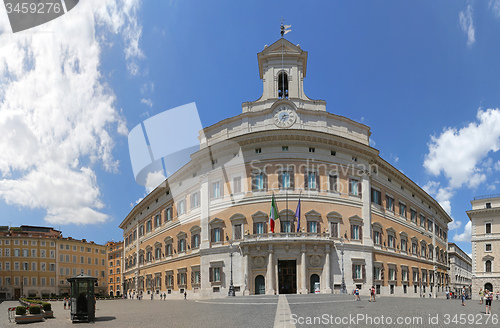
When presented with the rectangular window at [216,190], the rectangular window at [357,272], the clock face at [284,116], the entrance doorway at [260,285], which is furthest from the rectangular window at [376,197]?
the rectangular window at [216,190]

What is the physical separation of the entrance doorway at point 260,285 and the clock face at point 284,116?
50.3ft

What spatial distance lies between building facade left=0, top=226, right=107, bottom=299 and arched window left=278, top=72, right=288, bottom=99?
67.6m

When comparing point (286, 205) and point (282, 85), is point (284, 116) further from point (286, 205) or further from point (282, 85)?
point (286, 205)

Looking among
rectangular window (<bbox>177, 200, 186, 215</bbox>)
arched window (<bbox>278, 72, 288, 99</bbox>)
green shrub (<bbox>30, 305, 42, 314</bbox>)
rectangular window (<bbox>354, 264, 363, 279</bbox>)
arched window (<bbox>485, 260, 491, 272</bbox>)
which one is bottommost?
arched window (<bbox>485, 260, 491, 272</bbox>)

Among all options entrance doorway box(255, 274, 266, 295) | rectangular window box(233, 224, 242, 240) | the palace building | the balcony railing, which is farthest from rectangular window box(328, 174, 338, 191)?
entrance doorway box(255, 274, 266, 295)

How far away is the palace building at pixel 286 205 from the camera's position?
42.4 meters

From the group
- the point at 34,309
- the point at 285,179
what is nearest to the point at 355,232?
the point at 285,179

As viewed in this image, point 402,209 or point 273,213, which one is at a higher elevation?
point 402,209

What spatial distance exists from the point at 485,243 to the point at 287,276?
149 feet

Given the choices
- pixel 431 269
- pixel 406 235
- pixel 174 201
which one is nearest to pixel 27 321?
pixel 174 201

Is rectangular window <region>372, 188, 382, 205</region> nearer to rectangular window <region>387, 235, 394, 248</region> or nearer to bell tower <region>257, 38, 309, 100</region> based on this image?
rectangular window <region>387, 235, 394, 248</region>

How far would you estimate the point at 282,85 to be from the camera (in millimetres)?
51125

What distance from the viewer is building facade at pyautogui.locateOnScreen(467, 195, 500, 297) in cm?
7056

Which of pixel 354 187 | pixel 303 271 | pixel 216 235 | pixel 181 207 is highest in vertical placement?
pixel 354 187
